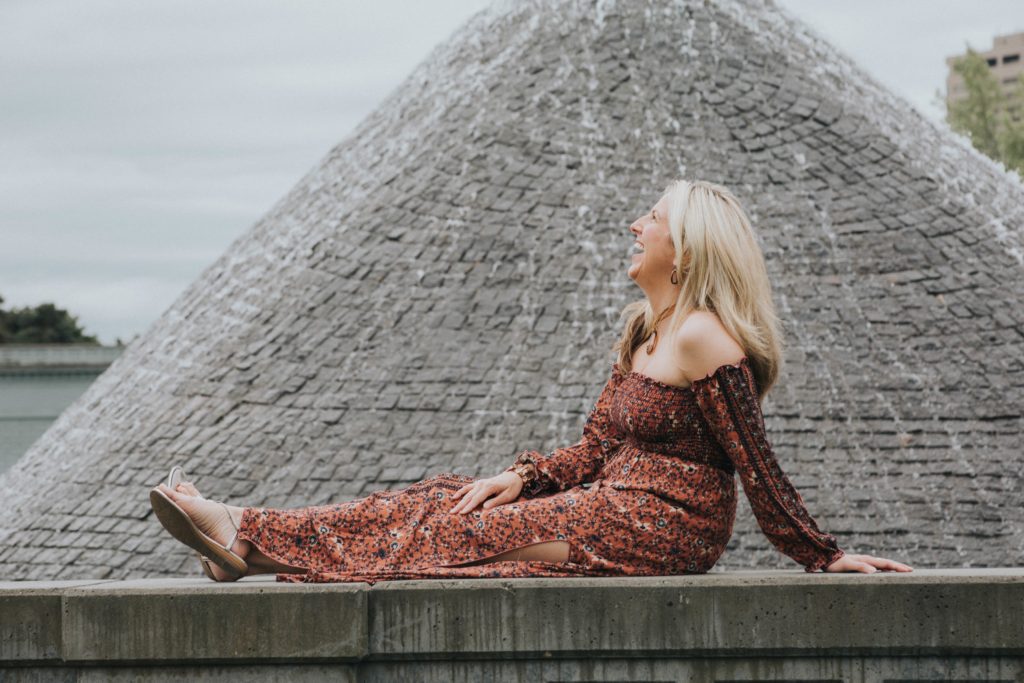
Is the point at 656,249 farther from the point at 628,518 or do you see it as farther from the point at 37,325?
the point at 37,325

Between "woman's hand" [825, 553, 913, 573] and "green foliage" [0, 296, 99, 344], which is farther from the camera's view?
"green foliage" [0, 296, 99, 344]

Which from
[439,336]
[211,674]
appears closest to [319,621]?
[211,674]

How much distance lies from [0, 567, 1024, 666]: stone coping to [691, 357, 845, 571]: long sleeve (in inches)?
9.8

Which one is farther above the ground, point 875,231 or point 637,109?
point 637,109

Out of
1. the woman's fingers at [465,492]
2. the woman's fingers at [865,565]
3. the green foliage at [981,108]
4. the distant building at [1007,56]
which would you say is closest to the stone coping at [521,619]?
the woman's fingers at [865,565]

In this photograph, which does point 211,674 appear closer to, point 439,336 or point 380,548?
point 380,548

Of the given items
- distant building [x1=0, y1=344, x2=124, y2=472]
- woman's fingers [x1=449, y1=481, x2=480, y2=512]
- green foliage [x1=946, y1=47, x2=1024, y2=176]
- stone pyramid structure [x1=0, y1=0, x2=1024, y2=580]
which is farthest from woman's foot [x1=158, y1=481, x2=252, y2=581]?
green foliage [x1=946, y1=47, x2=1024, y2=176]

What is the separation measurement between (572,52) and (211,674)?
12853mm

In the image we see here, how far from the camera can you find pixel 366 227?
559 inches

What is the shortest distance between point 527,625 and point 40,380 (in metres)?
30.0

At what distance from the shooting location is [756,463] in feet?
12.6

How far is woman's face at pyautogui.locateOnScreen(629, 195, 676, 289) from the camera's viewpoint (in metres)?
4.09

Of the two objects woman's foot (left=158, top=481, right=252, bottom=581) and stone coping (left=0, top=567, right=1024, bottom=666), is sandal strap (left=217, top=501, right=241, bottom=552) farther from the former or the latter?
stone coping (left=0, top=567, right=1024, bottom=666)

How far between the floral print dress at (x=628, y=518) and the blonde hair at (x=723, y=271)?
0.11 m
